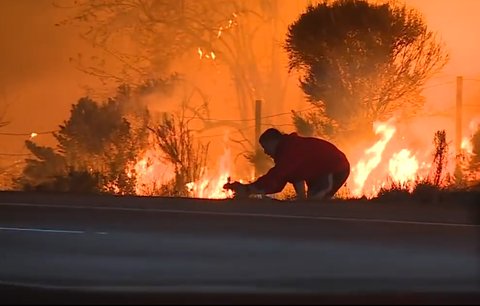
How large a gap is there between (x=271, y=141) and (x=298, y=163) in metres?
0.70

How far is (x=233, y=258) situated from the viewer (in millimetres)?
1821

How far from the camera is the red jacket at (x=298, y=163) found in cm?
334

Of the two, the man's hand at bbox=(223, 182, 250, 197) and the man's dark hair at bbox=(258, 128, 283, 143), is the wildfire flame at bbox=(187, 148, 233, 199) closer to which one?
the man's dark hair at bbox=(258, 128, 283, 143)

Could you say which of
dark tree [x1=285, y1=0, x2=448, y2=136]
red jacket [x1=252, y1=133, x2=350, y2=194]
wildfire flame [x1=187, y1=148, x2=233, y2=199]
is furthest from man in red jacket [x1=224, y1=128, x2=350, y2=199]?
dark tree [x1=285, y1=0, x2=448, y2=136]

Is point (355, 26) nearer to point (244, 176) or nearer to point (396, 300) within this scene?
point (244, 176)

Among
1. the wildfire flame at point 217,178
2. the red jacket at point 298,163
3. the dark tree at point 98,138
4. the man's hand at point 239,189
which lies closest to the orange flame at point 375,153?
the red jacket at point 298,163

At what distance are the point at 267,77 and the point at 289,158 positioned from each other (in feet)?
6.87

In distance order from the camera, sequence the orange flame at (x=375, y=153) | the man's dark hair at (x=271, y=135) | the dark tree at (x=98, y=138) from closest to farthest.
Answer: the man's dark hair at (x=271, y=135) → the orange flame at (x=375, y=153) → the dark tree at (x=98, y=138)

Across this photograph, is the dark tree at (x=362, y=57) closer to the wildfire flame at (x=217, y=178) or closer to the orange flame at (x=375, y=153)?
the orange flame at (x=375, y=153)

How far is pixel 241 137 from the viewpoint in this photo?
5.57 meters

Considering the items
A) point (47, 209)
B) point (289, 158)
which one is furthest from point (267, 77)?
point (47, 209)

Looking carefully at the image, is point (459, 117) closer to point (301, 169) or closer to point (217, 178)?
point (217, 178)

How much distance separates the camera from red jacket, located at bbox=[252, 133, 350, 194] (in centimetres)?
334

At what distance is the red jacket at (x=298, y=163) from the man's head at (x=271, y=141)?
84 millimetres
